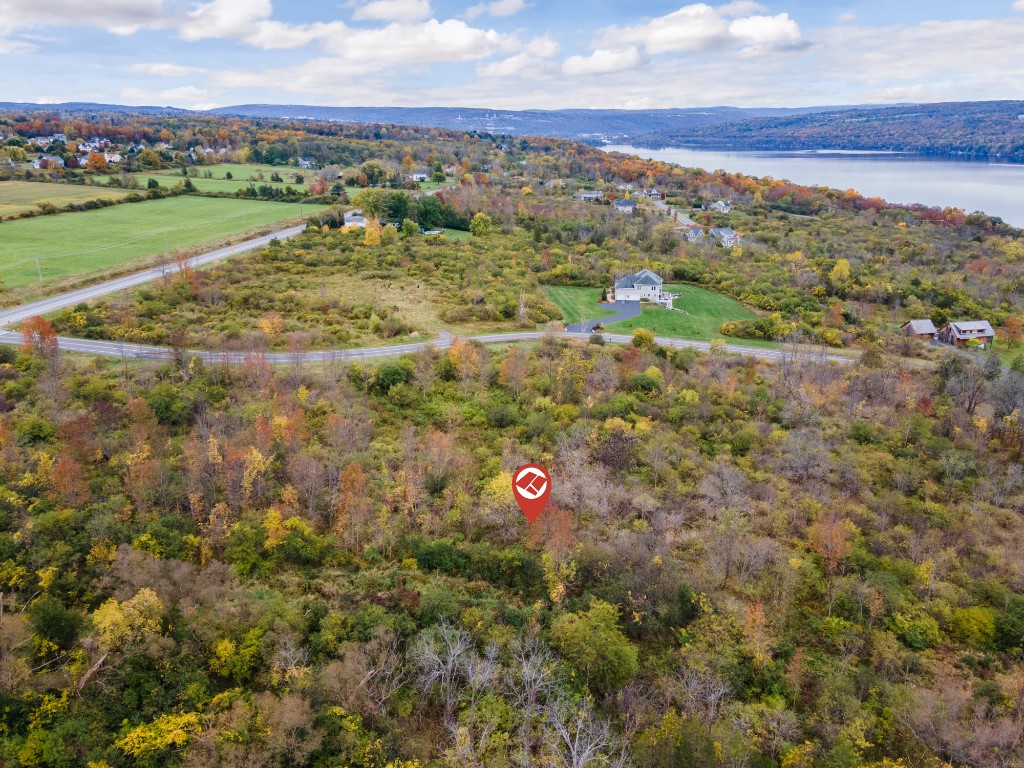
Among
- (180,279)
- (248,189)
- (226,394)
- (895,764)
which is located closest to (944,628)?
(895,764)

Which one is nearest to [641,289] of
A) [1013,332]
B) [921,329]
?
[921,329]

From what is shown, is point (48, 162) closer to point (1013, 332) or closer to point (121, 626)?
point (121, 626)

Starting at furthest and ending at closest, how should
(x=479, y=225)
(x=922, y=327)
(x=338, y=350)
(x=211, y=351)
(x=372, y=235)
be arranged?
(x=479, y=225)
(x=372, y=235)
(x=922, y=327)
(x=338, y=350)
(x=211, y=351)

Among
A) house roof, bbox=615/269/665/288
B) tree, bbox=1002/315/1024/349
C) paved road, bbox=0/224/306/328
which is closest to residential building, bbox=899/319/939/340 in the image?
tree, bbox=1002/315/1024/349

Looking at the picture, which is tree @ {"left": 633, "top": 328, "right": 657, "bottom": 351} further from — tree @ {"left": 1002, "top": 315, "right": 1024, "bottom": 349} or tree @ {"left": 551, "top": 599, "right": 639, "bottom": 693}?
tree @ {"left": 1002, "top": 315, "right": 1024, "bottom": 349}

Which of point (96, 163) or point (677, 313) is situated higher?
point (96, 163)

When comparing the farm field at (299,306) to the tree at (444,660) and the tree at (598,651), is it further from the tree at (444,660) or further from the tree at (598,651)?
the tree at (598,651)
